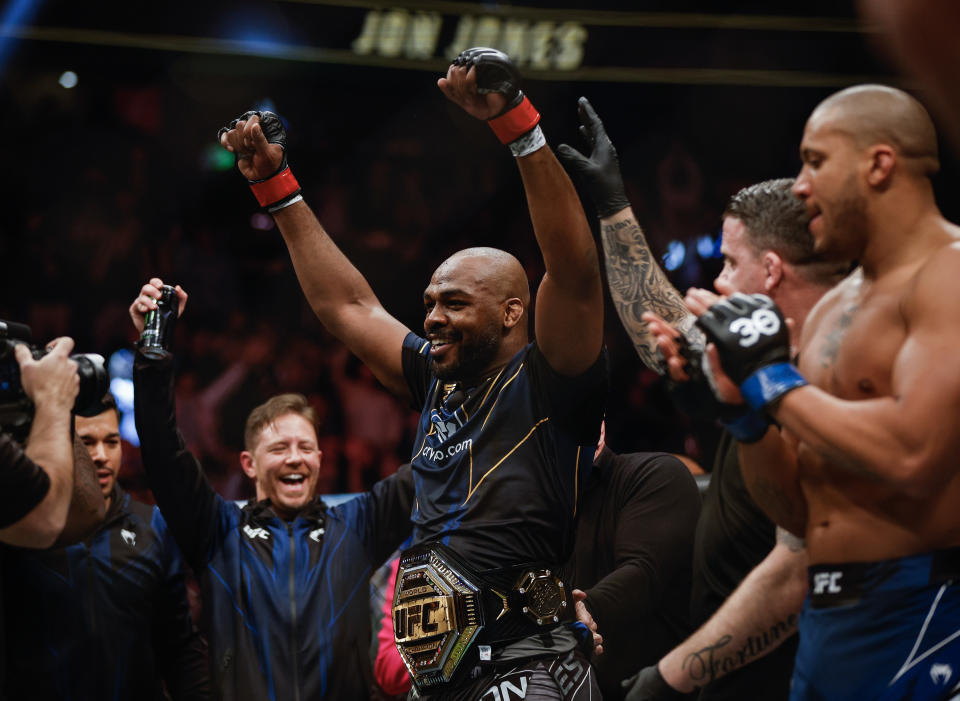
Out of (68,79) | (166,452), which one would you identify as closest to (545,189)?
(166,452)

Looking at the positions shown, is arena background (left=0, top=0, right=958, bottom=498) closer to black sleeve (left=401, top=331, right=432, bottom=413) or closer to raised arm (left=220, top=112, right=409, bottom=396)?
raised arm (left=220, top=112, right=409, bottom=396)

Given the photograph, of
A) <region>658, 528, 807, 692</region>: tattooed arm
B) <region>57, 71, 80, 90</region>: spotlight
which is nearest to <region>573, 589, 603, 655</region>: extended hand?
<region>658, 528, 807, 692</region>: tattooed arm

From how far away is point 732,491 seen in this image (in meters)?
2.04

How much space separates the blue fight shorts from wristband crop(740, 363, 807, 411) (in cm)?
28

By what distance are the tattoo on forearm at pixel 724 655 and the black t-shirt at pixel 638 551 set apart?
719 mm

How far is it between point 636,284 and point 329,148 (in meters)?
4.09

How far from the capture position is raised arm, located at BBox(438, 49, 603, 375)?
1919mm

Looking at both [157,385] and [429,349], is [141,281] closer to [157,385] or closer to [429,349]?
[157,385]

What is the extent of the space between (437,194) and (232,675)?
4.14 meters

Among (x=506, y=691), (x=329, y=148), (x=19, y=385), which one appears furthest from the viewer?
(x=329, y=148)

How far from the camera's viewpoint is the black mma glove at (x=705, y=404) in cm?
153

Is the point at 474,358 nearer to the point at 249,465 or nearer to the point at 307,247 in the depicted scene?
the point at 307,247

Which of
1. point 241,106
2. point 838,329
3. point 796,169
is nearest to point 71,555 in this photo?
point 838,329

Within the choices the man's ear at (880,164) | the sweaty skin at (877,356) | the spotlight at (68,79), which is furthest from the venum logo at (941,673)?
the spotlight at (68,79)
